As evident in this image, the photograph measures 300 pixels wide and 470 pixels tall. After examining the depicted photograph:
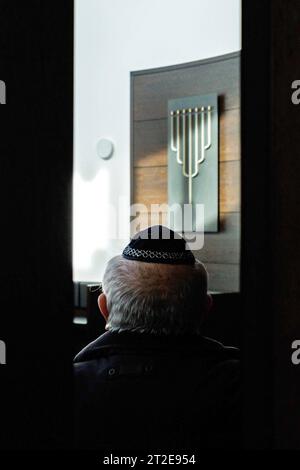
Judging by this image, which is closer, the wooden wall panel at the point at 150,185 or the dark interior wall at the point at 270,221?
the dark interior wall at the point at 270,221

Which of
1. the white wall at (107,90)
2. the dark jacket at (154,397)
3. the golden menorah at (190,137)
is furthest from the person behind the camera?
the white wall at (107,90)

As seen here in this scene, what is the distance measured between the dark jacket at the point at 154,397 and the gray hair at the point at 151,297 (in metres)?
0.05

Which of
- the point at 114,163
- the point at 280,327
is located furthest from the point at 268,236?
the point at 114,163

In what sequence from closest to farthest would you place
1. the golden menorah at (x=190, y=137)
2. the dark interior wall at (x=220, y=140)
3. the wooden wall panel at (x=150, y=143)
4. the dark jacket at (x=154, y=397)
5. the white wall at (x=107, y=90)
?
the dark jacket at (x=154, y=397) → the dark interior wall at (x=220, y=140) → the golden menorah at (x=190, y=137) → the white wall at (x=107, y=90) → the wooden wall panel at (x=150, y=143)

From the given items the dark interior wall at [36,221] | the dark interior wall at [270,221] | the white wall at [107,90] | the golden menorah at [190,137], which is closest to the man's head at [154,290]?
the dark interior wall at [270,221]

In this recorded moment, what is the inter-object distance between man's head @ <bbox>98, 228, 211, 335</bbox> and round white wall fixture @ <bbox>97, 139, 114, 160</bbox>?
3.07 metres

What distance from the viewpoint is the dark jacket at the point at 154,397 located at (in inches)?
60.9

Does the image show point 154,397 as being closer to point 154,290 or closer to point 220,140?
point 154,290

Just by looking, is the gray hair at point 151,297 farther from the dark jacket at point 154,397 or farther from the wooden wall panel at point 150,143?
the wooden wall panel at point 150,143

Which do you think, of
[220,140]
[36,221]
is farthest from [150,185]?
[36,221]

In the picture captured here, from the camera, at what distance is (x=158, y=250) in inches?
68.6

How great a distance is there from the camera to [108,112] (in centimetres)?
480

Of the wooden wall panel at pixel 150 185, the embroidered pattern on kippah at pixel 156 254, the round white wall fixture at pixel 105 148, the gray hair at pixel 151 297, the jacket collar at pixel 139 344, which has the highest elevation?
the round white wall fixture at pixel 105 148

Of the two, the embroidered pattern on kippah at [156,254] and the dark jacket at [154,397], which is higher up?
the embroidered pattern on kippah at [156,254]
